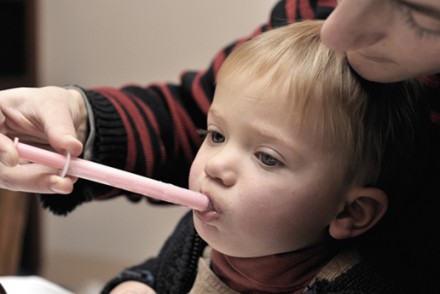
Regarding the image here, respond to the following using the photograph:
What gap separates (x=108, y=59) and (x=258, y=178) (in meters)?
1.19

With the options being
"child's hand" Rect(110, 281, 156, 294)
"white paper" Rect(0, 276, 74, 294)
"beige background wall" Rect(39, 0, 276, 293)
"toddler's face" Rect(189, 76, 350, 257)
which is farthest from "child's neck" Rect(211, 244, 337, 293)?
"beige background wall" Rect(39, 0, 276, 293)

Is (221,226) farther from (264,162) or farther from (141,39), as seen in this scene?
(141,39)

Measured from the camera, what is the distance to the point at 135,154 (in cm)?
87

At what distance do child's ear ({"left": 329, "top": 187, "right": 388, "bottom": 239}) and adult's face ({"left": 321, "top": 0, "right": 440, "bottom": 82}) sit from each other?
145mm

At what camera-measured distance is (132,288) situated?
80cm

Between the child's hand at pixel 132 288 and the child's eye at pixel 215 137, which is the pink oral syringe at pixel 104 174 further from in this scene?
the child's hand at pixel 132 288

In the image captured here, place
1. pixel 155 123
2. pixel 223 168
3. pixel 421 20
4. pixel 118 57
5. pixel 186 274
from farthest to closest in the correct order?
1. pixel 118 57
2. pixel 155 123
3. pixel 186 274
4. pixel 223 168
5. pixel 421 20

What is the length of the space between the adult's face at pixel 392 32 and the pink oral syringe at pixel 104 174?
0.19 m

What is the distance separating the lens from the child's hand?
0.80 metres

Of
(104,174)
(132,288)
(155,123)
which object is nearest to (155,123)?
(155,123)

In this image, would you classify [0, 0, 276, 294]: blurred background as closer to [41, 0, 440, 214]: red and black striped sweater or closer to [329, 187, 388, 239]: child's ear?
[41, 0, 440, 214]: red and black striped sweater

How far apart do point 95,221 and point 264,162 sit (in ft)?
4.31

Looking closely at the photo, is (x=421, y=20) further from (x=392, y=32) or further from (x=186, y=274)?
(x=186, y=274)

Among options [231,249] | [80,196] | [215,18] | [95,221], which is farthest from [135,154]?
[95,221]
